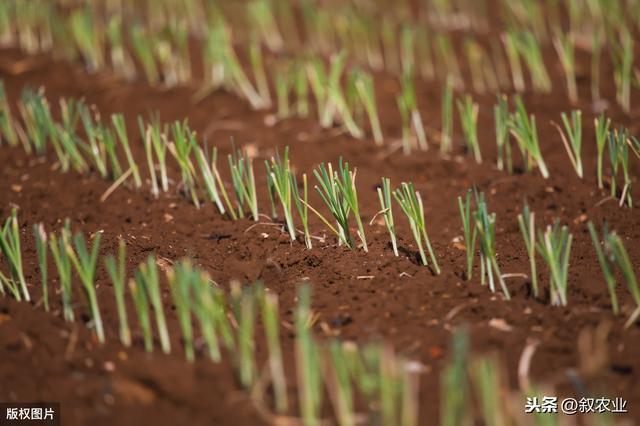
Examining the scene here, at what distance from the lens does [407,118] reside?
3334 millimetres

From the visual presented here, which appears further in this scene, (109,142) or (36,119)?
(36,119)

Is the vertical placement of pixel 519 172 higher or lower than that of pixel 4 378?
higher

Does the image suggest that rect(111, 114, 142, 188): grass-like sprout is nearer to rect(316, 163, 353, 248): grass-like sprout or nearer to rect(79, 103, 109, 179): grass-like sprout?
rect(79, 103, 109, 179): grass-like sprout

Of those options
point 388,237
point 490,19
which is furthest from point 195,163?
point 490,19

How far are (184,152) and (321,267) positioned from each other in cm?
66

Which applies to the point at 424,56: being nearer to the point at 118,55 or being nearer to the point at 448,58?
the point at 448,58

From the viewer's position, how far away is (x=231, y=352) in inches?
72.2

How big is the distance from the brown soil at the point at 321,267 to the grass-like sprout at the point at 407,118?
0.08m

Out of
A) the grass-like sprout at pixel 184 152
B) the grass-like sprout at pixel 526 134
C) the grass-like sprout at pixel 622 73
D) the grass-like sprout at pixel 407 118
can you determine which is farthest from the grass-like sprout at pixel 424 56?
the grass-like sprout at pixel 184 152

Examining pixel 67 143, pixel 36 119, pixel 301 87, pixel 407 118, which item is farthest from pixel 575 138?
pixel 36 119

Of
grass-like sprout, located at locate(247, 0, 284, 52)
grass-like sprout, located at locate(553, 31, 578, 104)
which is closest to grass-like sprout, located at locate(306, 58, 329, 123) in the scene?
grass-like sprout, located at locate(247, 0, 284, 52)

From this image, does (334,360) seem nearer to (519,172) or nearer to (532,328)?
(532,328)

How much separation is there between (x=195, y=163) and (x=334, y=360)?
5.96ft

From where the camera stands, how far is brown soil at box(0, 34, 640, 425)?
6.03 ft
